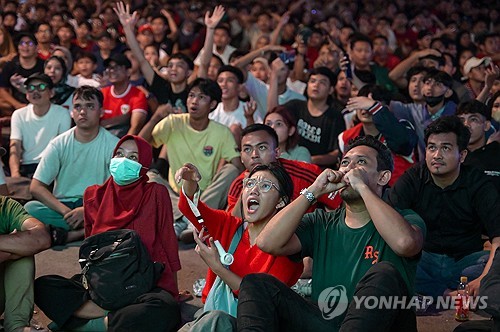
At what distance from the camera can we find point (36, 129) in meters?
7.47

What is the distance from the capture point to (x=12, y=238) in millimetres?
4590

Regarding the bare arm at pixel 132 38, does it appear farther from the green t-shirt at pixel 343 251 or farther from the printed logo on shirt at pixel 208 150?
the green t-shirt at pixel 343 251

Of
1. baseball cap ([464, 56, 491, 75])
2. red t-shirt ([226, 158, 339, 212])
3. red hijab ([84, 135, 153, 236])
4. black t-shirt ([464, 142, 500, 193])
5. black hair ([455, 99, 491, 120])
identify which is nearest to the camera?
red hijab ([84, 135, 153, 236])

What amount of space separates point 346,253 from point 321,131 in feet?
11.9

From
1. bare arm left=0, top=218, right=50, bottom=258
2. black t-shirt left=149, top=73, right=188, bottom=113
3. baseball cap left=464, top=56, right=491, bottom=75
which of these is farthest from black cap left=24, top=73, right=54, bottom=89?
baseball cap left=464, top=56, right=491, bottom=75

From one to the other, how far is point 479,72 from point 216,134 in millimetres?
3460

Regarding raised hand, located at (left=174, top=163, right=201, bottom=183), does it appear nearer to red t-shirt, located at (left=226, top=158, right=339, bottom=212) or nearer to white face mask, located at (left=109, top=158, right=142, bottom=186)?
white face mask, located at (left=109, top=158, right=142, bottom=186)

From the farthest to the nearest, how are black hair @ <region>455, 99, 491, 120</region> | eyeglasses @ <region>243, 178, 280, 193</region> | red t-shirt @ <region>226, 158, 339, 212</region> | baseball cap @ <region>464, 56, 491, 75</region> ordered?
baseball cap @ <region>464, 56, 491, 75</region> → black hair @ <region>455, 99, 491, 120</region> → red t-shirt @ <region>226, 158, 339, 212</region> → eyeglasses @ <region>243, 178, 280, 193</region>

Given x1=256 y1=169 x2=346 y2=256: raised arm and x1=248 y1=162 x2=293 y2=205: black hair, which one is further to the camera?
x1=248 y1=162 x2=293 y2=205: black hair

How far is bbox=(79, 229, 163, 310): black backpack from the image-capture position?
4691 mm

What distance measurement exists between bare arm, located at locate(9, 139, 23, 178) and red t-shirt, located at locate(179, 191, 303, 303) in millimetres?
3027

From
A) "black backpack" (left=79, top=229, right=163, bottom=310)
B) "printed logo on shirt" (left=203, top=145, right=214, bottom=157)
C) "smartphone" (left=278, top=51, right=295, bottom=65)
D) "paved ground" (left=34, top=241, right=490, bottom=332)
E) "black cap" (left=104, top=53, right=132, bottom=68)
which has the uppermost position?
"smartphone" (left=278, top=51, right=295, bottom=65)

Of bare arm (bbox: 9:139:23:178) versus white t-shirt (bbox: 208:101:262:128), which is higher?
white t-shirt (bbox: 208:101:262:128)

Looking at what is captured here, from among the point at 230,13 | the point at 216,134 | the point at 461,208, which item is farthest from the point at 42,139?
the point at 230,13
